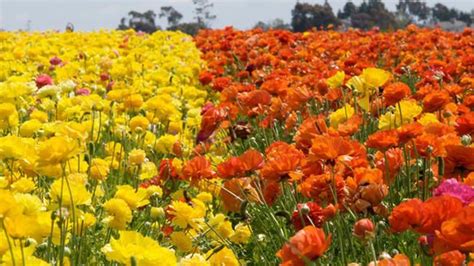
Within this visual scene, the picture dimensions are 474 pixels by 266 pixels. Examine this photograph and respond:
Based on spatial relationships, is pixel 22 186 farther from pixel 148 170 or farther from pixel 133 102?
pixel 133 102

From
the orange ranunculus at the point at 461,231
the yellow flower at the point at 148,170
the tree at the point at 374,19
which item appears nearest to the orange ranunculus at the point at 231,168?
the orange ranunculus at the point at 461,231

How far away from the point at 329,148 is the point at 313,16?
3079cm

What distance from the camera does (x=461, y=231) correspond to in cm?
138

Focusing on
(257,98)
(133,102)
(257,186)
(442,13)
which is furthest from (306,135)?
(442,13)

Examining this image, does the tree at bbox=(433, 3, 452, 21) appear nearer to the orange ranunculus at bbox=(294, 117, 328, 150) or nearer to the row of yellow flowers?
the row of yellow flowers

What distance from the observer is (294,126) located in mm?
3893

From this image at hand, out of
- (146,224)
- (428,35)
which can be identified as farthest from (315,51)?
(146,224)

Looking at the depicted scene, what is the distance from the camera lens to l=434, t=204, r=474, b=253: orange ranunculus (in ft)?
4.47

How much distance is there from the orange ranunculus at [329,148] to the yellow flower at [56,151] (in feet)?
2.03

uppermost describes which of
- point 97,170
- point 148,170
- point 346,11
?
point 97,170

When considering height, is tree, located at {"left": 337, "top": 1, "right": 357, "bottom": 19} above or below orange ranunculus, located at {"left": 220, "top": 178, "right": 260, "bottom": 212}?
below

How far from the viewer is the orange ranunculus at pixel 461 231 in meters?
1.36

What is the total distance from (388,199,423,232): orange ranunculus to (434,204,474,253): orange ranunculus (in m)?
0.13

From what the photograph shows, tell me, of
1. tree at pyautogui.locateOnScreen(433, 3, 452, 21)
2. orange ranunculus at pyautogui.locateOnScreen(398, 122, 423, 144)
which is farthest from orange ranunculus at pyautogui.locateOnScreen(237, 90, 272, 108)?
tree at pyautogui.locateOnScreen(433, 3, 452, 21)
